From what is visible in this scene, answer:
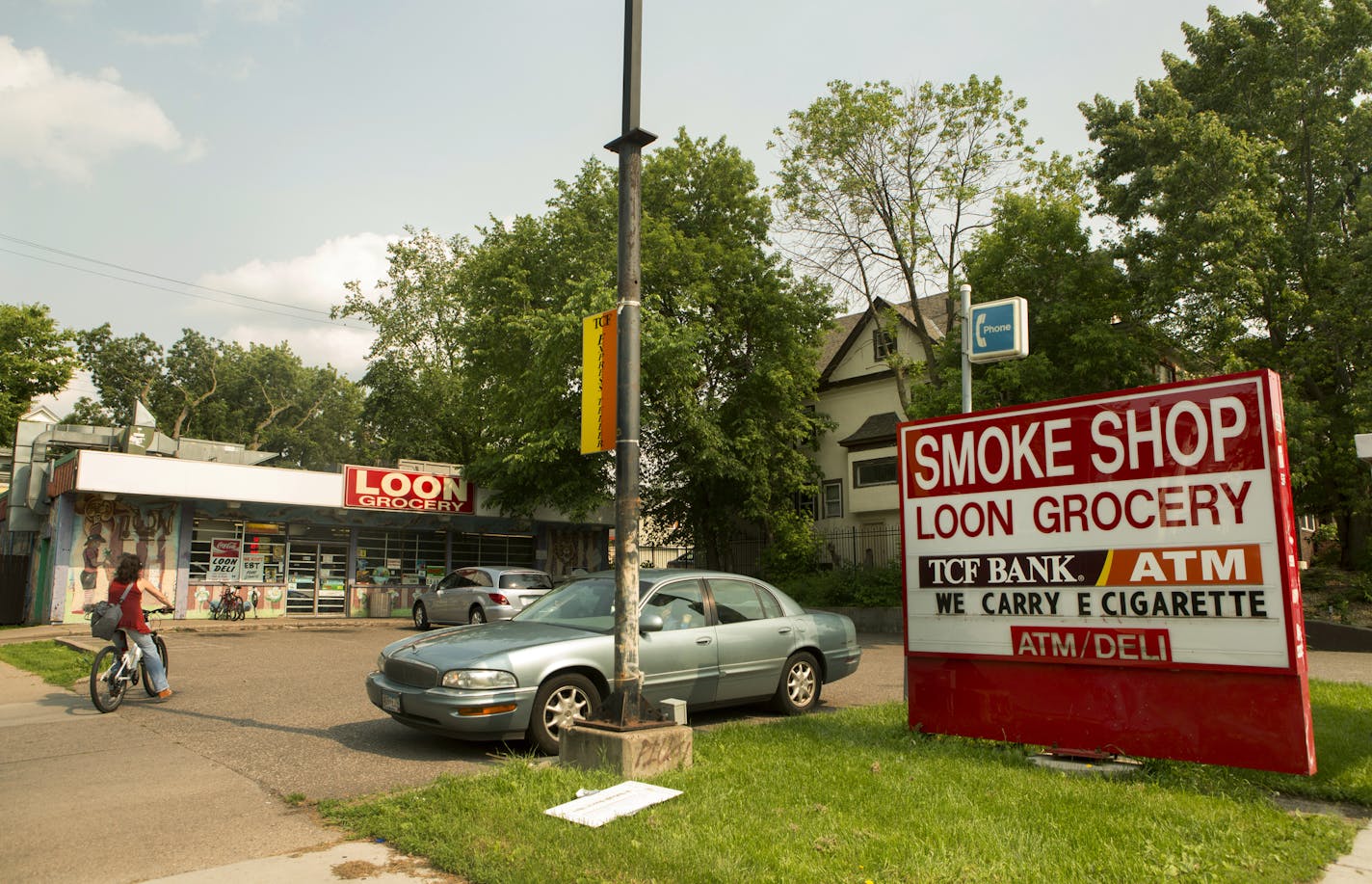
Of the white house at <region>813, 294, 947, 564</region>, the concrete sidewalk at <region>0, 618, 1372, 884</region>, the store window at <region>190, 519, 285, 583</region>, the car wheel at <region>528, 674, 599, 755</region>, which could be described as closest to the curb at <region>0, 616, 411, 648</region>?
the store window at <region>190, 519, 285, 583</region>

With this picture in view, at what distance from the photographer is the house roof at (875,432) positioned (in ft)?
104

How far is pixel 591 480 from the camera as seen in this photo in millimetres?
28016

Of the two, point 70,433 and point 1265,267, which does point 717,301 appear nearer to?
point 1265,267

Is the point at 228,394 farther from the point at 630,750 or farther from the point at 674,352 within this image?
the point at 630,750

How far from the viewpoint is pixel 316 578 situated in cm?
2798

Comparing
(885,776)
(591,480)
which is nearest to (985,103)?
(591,480)

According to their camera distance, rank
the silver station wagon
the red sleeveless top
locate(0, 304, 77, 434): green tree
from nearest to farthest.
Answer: the red sleeveless top → the silver station wagon → locate(0, 304, 77, 434): green tree

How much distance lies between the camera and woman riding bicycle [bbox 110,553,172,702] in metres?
9.95

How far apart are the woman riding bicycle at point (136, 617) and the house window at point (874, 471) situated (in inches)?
954

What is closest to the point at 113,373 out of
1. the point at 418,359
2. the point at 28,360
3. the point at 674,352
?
the point at 28,360

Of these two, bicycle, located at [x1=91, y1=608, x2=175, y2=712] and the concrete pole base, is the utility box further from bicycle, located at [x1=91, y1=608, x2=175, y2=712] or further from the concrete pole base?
the concrete pole base

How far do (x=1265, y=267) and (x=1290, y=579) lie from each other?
17818mm

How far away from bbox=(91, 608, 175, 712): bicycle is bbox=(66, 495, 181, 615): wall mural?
16035 millimetres

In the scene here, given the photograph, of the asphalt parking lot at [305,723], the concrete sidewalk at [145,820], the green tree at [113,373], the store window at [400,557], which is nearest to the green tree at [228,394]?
the green tree at [113,373]
